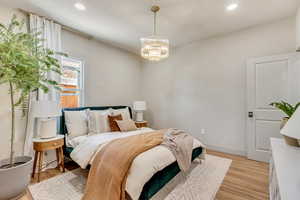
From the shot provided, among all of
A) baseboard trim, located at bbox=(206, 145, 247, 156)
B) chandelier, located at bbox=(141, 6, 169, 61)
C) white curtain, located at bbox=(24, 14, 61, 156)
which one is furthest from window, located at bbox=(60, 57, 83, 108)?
baseboard trim, located at bbox=(206, 145, 247, 156)

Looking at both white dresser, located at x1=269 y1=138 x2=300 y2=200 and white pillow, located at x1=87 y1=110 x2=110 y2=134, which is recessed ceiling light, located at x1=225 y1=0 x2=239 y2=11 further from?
white pillow, located at x1=87 y1=110 x2=110 y2=134

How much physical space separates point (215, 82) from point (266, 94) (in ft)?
3.57

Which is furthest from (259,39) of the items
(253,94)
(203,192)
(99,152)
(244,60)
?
(99,152)

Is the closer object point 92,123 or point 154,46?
point 154,46

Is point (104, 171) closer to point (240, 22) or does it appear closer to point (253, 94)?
point (253, 94)

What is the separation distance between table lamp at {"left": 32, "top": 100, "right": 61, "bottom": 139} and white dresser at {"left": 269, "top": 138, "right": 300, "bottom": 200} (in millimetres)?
2908

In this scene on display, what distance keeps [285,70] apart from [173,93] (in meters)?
2.60

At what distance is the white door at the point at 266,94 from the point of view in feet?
9.01

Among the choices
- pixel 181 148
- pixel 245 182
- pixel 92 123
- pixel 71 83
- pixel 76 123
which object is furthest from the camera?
pixel 71 83

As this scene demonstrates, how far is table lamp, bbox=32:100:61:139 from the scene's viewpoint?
229 cm

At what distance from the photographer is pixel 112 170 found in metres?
1.71

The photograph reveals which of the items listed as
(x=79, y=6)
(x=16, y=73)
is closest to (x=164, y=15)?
(x=79, y=6)

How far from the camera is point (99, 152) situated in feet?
6.88

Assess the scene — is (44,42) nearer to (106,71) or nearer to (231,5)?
(106,71)
